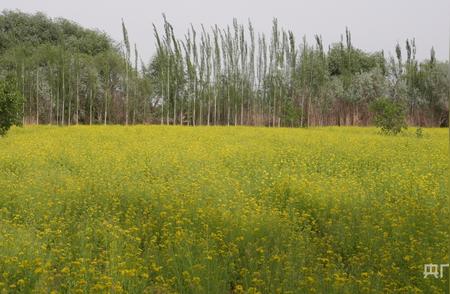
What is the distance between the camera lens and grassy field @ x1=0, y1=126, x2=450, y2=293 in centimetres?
596

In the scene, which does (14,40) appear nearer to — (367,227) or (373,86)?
(373,86)

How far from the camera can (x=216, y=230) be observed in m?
8.16

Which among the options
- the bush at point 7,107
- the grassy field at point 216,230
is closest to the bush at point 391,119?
the grassy field at point 216,230

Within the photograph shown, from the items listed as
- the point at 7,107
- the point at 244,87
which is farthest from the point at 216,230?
the point at 244,87

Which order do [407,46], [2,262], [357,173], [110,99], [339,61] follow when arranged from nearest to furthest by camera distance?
[2,262], [357,173], [110,99], [407,46], [339,61]

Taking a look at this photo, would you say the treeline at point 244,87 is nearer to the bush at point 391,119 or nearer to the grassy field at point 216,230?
the bush at point 391,119

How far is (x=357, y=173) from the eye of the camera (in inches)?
571

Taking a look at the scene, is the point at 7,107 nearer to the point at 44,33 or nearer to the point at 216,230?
the point at 216,230

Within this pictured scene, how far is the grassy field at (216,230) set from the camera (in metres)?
5.96

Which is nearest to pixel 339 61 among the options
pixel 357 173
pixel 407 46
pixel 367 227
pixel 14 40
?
pixel 407 46

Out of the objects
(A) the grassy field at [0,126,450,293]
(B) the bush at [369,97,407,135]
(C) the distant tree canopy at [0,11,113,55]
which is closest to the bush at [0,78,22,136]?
(A) the grassy field at [0,126,450,293]

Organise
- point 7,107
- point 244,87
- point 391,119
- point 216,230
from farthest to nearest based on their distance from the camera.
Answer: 1. point 244,87
2. point 391,119
3. point 7,107
4. point 216,230

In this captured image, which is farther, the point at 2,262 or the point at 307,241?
the point at 307,241

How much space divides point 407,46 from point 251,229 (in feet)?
191
